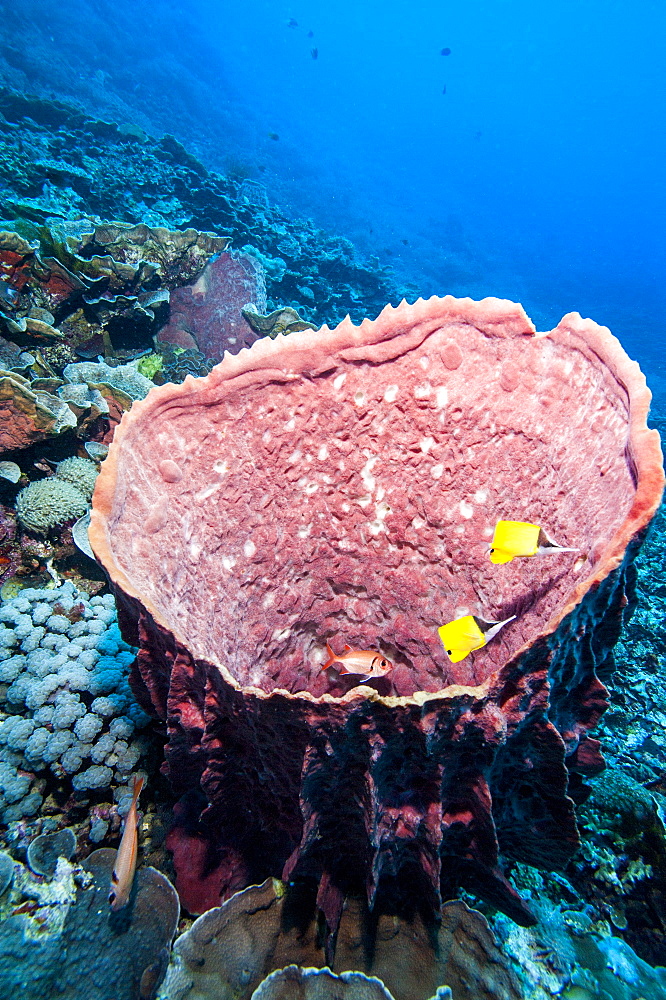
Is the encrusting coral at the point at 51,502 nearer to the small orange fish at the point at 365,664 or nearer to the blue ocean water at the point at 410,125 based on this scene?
the small orange fish at the point at 365,664

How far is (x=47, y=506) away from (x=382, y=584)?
270cm

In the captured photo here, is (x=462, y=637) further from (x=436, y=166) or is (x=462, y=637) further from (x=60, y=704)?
(x=436, y=166)

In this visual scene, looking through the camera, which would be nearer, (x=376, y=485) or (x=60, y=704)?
(x=60, y=704)

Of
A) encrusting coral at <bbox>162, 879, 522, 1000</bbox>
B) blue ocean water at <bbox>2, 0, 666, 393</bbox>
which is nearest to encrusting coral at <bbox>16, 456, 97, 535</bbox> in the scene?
encrusting coral at <bbox>162, 879, 522, 1000</bbox>

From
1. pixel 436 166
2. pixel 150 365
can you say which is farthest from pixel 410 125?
pixel 150 365

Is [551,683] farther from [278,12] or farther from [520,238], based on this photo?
[278,12]

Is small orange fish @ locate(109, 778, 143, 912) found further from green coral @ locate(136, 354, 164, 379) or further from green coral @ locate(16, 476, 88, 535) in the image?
green coral @ locate(136, 354, 164, 379)

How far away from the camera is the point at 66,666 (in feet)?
9.06

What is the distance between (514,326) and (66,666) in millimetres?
3298

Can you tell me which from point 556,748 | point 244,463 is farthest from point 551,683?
point 244,463

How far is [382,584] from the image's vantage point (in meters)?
3.13

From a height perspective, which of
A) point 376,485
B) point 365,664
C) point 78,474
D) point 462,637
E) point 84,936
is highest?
point 376,485

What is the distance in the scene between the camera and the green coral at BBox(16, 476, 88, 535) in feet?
11.6

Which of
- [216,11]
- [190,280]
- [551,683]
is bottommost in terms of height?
[551,683]
